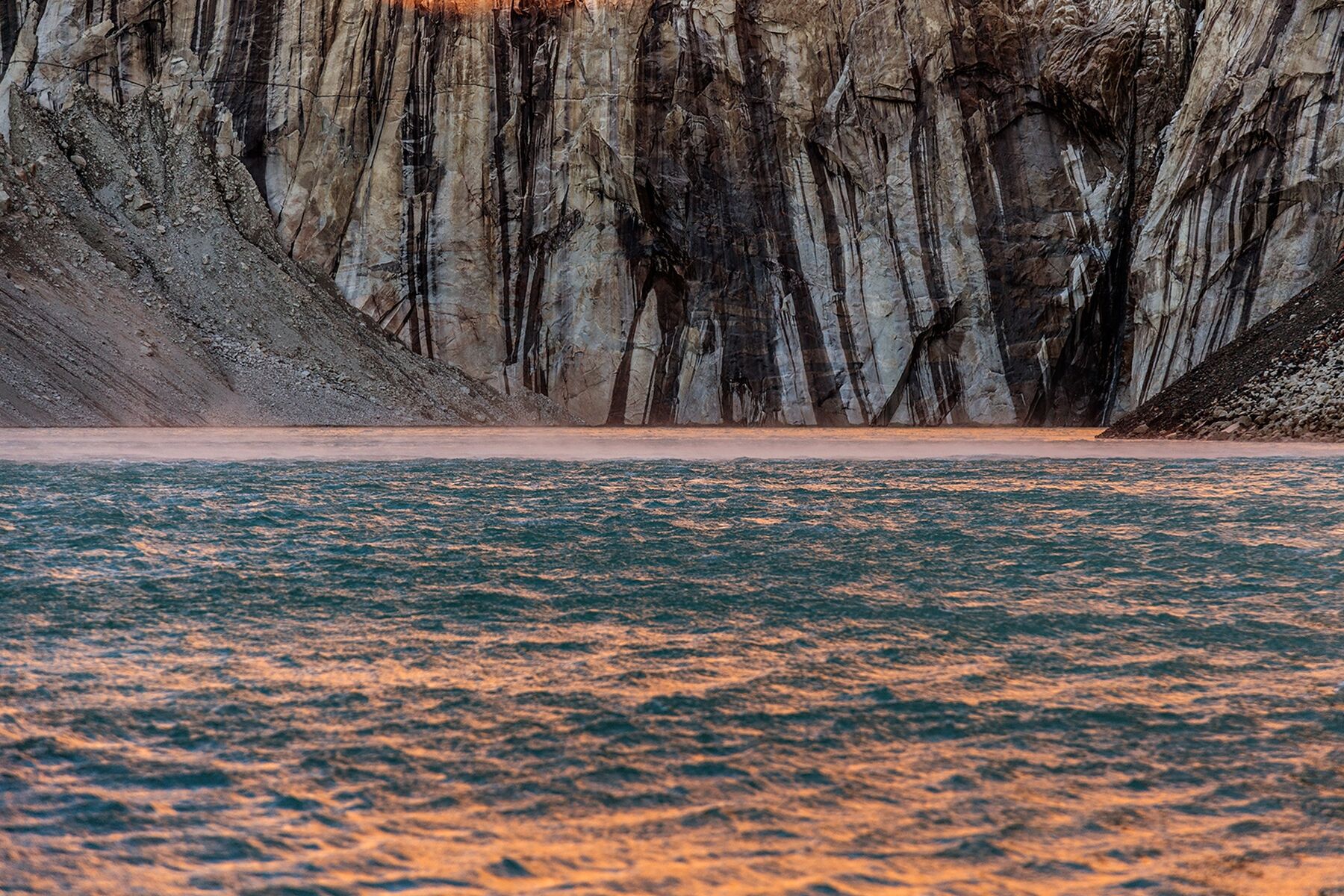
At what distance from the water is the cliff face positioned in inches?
1249

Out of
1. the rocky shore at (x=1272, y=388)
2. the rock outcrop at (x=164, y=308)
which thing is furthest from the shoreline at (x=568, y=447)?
the rock outcrop at (x=164, y=308)

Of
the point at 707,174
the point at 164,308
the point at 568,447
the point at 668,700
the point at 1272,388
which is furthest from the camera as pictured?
the point at 707,174

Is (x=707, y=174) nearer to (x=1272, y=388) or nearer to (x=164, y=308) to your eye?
(x=164, y=308)

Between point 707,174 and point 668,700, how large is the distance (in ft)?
129

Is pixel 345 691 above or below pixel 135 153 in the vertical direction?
below

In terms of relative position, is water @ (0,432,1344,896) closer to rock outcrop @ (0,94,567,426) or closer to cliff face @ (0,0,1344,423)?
rock outcrop @ (0,94,567,426)

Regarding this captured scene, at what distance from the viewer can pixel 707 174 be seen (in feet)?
140

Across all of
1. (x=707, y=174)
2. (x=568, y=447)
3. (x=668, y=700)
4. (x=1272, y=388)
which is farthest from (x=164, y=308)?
(x=668, y=700)

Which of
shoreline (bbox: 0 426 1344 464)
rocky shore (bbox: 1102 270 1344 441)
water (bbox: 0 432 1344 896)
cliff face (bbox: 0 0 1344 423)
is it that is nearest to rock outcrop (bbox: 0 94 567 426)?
cliff face (bbox: 0 0 1344 423)

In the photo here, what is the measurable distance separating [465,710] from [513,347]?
1501 inches

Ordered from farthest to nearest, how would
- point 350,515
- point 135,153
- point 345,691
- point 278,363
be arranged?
1. point 135,153
2. point 278,363
3. point 350,515
4. point 345,691

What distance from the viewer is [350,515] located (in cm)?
993

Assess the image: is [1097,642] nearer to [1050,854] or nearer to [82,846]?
[1050,854]

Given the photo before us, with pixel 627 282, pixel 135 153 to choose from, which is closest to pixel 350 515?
pixel 627 282
